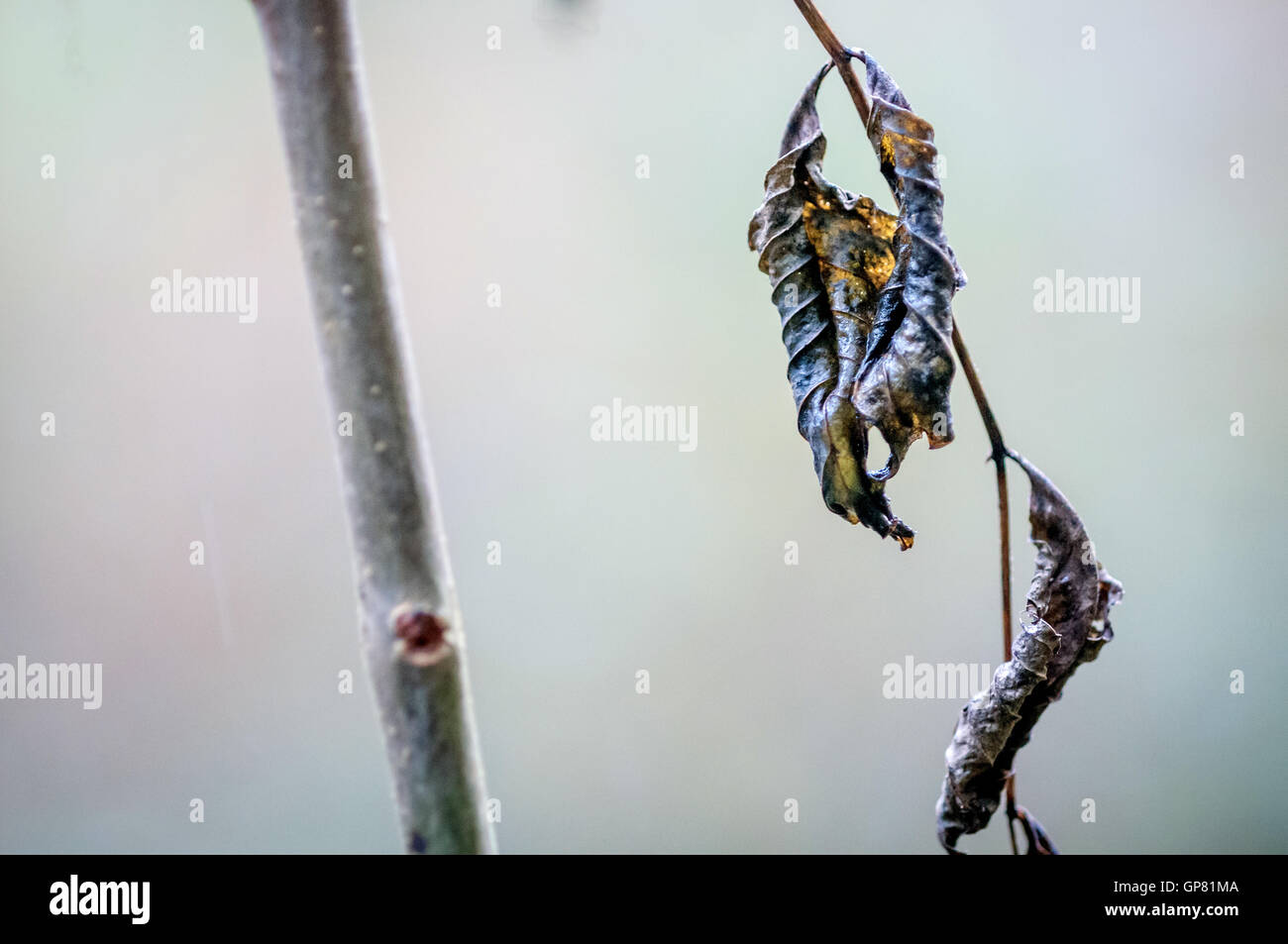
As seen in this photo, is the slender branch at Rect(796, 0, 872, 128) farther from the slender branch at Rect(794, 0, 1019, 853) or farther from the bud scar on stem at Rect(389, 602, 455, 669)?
the bud scar on stem at Rect(389, 602, 455, 669)

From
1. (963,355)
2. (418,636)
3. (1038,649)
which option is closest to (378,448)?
(418,636)

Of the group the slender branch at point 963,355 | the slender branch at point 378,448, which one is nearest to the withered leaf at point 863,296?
the slender branch at point 963,355

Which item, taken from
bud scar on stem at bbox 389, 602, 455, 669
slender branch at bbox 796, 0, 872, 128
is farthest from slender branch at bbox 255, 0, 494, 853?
slender branch at bbox 796, 0, 872, 128

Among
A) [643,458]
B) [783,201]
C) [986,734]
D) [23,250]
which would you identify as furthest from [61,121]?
[986,734]

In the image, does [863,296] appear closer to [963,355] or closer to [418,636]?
[963,355]
